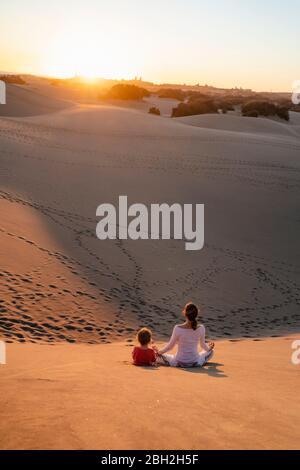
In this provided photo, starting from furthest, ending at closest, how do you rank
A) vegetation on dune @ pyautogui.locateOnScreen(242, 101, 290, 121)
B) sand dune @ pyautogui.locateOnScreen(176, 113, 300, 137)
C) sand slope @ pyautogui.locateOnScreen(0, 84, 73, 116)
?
vegetation on dune @ pyautogui.locateOnScreen(242, 101, 290, 121), sand slope @ pyautogui.locateOnScreen(0, 84, 73, 116), sand dune @ pyautogui.locateOnScreen(176, 113, 300, 137)

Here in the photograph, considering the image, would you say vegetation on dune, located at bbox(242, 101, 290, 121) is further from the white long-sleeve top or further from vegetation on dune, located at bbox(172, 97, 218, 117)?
the white long-sleeve top

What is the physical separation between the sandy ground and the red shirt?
17cm

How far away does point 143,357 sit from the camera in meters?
6.38

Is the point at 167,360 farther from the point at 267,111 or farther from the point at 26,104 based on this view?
the point at 267,111

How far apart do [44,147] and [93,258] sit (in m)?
10.5

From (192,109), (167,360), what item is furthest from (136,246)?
(192,109)

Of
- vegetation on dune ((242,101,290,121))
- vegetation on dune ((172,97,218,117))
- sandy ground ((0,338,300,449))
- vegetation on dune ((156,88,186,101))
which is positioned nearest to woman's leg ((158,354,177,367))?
sandy ground ((0,338,300,449))

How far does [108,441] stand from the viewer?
3.31 m

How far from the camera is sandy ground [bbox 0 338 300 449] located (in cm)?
340

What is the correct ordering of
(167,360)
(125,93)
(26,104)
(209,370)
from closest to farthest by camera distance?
1. (209,370)
2. (167,360)
3. (26,104)
4. (125,93)

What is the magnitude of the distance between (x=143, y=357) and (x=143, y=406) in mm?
2285

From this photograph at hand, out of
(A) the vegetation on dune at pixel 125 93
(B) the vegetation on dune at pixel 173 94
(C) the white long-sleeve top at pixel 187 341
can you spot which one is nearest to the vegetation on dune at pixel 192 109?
(A) the vegetation on dune at pixel 125 93

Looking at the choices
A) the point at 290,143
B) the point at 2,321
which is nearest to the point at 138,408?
the point at 2,321

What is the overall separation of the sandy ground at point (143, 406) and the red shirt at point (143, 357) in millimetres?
168
